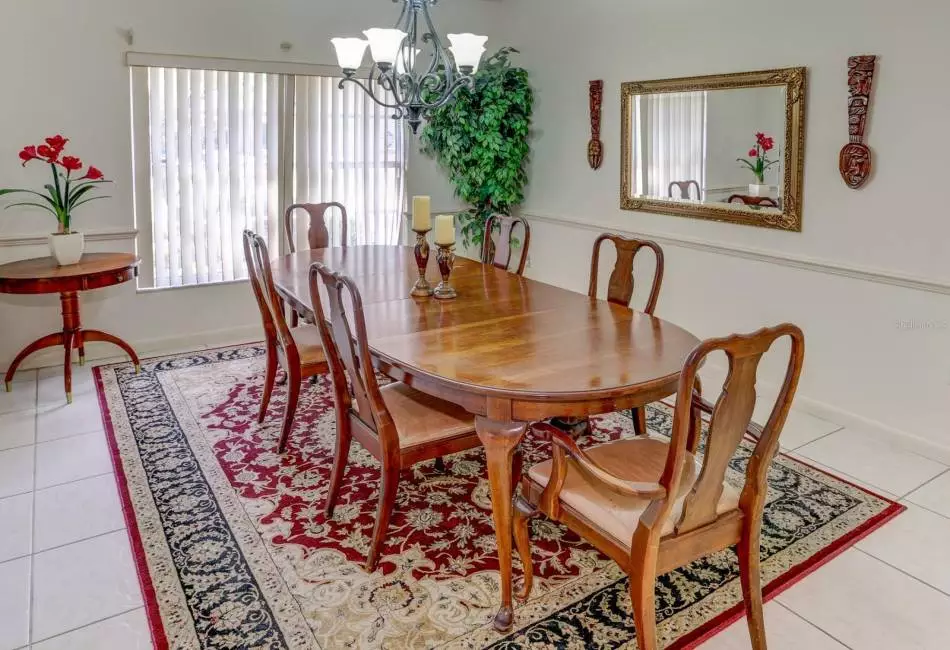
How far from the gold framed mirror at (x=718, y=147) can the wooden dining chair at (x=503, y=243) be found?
1.09 metres

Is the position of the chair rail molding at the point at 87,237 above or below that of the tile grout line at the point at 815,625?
above

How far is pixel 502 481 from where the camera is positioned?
78.7 inches

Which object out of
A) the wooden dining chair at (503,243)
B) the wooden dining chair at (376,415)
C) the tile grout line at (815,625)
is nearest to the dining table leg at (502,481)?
the wooden dining chair at (376,415)

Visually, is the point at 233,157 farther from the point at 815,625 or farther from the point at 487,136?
the point at 815,625

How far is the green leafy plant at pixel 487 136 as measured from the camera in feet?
16.6

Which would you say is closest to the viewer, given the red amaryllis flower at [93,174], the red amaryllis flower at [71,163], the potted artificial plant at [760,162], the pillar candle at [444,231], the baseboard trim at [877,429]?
the pillar candle at [444,231]

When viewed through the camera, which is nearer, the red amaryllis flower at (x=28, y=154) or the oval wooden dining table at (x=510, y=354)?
the oval wooden dining table at (x=510, y=354)

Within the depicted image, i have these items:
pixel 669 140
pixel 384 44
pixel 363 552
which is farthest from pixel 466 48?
pixel 363 552

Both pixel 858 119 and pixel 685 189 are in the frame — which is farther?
pixel 685 189

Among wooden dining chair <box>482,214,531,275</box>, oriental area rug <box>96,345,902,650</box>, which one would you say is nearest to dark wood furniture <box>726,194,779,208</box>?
wooden dining chair <box>482,214,531,275</box>

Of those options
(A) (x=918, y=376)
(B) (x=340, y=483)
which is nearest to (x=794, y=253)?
(A) (x=918, y=376)

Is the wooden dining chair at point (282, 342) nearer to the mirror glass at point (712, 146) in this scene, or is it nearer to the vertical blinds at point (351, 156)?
the vertical blinds at point (351, 156)

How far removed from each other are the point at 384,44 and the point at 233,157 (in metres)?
2.20

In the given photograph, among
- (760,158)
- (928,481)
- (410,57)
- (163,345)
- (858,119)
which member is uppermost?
(410,57)
